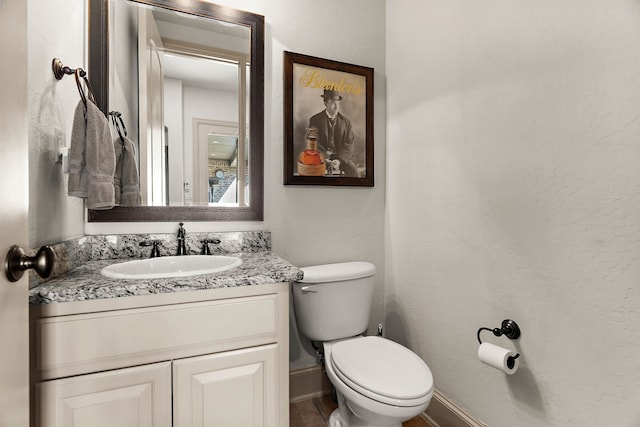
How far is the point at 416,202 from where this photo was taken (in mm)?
1700

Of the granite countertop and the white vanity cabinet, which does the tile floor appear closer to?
the white vanity cabinet

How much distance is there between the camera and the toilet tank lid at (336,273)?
58.9 inches

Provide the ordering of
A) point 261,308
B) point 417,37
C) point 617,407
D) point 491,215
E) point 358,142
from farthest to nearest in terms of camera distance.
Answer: point 358,142 → point 417,37 → point 491,215 → point 261,308 → point 617,407

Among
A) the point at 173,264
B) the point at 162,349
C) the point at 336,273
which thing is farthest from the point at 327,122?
the point at 162,349

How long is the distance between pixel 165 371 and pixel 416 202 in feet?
4.39

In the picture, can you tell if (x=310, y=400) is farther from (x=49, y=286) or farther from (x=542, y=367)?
(x=49, y=286)

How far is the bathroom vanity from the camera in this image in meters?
0.89

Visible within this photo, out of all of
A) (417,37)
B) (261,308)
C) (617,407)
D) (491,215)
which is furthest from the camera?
(417,37)

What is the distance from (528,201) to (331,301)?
93 cm

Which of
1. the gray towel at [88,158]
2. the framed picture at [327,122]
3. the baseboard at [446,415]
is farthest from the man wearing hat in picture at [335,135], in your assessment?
the baseboard at [446,415]

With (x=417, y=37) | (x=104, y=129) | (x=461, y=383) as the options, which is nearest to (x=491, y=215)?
(x=461, y=383)

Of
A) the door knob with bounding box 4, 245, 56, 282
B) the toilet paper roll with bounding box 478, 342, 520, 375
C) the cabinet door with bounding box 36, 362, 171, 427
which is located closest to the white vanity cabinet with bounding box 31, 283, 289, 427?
the cabinet door with bounding box 36, 362, 171, 427

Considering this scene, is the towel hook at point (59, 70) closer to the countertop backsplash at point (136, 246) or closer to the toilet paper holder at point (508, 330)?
the countertop backsplash at point (136, 246)

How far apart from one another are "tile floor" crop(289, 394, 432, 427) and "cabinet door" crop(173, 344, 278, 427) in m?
0.57
